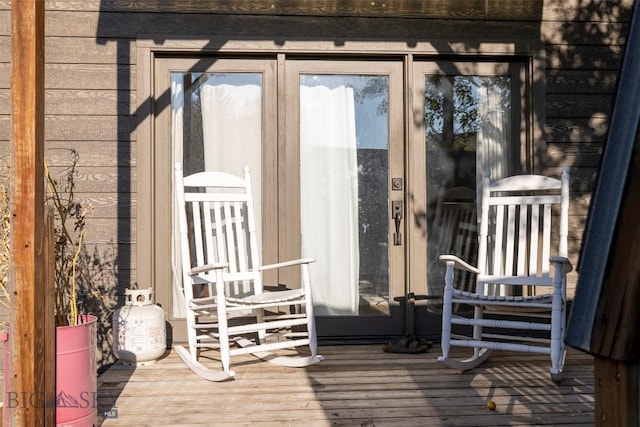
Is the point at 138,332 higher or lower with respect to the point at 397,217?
lower

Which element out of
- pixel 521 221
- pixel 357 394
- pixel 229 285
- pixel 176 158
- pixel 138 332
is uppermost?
pixel 176 158

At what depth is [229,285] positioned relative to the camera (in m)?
3.54

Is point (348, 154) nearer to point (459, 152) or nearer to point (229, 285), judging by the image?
point (459, 152)

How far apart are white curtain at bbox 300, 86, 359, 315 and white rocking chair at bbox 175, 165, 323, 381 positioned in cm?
28

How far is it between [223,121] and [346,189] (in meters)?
0.87

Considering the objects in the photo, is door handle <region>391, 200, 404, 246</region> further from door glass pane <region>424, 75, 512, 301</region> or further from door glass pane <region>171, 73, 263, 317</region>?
door glass pane <region>171, 73, 263, 317</region>

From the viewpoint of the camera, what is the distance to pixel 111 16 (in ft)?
11.2

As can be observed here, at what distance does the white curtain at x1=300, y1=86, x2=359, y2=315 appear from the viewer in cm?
359

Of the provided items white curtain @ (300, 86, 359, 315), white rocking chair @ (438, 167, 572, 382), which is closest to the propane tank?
white curtain @ (300, 86, 359, 315)

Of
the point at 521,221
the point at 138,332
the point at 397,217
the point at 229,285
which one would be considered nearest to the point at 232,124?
the point at 229,285

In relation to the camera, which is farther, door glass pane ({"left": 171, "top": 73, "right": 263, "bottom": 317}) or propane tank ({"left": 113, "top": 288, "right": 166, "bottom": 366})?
door glass pane ({"left": 171, "top": 73, "right": 263, "bottom": 317})

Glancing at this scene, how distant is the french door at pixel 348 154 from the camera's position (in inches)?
139

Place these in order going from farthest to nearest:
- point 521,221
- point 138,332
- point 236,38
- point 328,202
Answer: point 328,202 < point 236,38 < point 521,221 < point 138,332

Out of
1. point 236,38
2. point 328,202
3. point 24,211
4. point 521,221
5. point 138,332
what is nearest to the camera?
point 24,211
